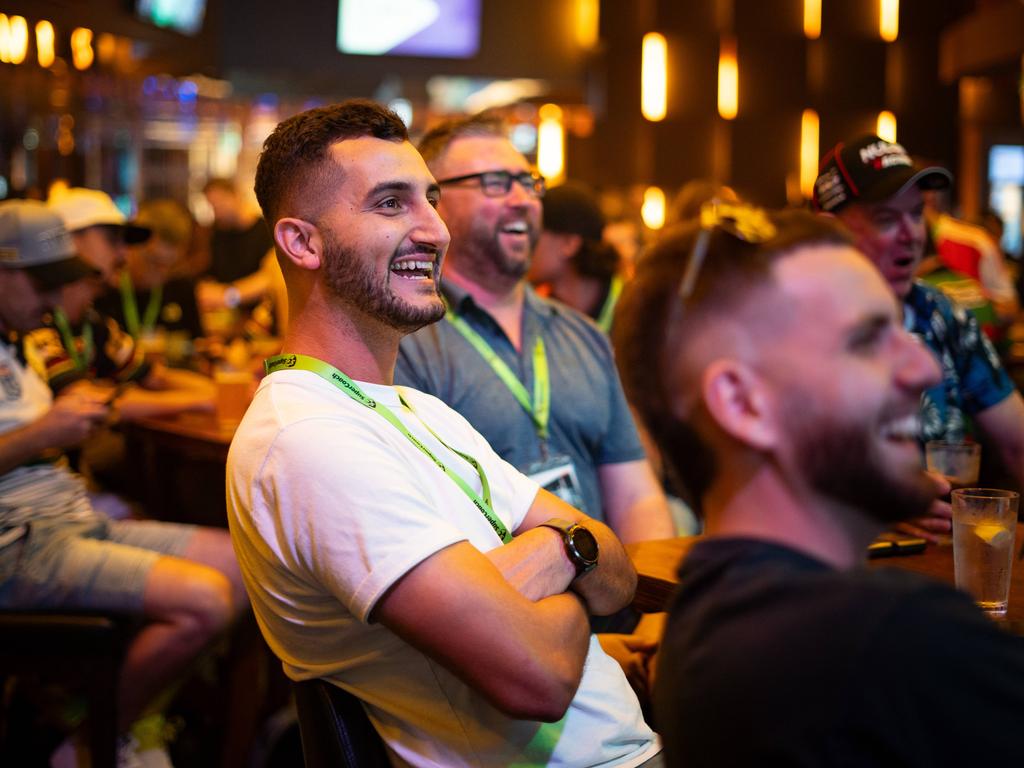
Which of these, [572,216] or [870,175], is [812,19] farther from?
[870,175]

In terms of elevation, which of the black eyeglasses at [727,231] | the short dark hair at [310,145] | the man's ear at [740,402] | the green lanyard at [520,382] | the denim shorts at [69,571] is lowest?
A: the denim shorts at [69,571]

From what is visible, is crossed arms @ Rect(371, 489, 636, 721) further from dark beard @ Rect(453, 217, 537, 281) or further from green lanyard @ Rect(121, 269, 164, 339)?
green lanyard @ Rect(121, 269, 164, 339)

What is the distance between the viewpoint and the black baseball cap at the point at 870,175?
2.77m

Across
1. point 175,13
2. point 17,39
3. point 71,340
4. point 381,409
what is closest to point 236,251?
point 17,39

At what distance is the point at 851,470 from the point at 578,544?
722mm

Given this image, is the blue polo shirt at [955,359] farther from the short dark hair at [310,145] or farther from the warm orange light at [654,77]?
the warm orange light at [654,77]

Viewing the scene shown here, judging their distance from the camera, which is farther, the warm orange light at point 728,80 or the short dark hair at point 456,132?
the warm orange light at point 728,80

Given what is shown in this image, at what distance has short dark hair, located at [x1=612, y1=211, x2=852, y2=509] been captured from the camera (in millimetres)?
1052

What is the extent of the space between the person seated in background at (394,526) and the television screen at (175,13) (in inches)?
274

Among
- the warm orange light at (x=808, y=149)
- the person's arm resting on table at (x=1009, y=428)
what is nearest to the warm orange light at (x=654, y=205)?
the warm orange light at (x=808, y=149)

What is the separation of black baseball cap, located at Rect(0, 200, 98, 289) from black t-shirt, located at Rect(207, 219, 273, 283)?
4.29 meters

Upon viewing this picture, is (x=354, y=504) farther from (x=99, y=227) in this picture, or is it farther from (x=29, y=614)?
(x=99, y=227)

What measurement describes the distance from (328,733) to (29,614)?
126 cm

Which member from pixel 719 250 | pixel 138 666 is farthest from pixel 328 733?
pixel 138 666
